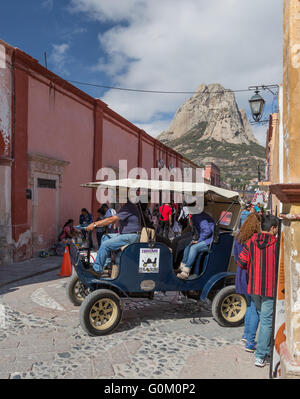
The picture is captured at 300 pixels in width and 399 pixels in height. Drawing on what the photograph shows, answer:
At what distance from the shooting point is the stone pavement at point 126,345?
3.82 m

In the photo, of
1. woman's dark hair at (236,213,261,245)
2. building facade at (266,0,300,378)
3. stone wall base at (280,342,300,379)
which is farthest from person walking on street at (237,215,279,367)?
stone wall base at (280,342,300,379)

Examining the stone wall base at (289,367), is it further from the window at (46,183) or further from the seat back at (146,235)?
the window at (46,183)

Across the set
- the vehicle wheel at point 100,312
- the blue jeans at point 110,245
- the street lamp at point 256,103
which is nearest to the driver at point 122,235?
the blue jeans at point 110,245

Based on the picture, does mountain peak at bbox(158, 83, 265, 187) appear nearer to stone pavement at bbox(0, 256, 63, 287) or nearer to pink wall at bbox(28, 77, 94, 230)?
pink wall at bbox(28, 77, 94, 230)

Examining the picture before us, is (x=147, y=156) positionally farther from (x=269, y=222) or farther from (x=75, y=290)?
(x=269, y=222)

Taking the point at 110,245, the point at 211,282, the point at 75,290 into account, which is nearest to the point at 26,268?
the point at 75,290

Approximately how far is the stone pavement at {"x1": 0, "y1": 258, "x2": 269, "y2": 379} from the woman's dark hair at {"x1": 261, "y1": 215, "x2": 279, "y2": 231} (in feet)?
5.24

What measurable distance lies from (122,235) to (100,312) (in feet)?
3.80

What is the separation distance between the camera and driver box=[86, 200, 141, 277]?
5.25 m

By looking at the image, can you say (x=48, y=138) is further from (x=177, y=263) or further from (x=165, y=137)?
(x=165, y=137)

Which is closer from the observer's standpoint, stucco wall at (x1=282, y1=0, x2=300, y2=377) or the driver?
stucco wall at (x1=282, y1=0, x2=300, y2=377)

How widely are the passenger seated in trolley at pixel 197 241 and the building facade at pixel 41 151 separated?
5.89 metres

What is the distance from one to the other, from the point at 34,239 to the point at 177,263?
612 centimetres
